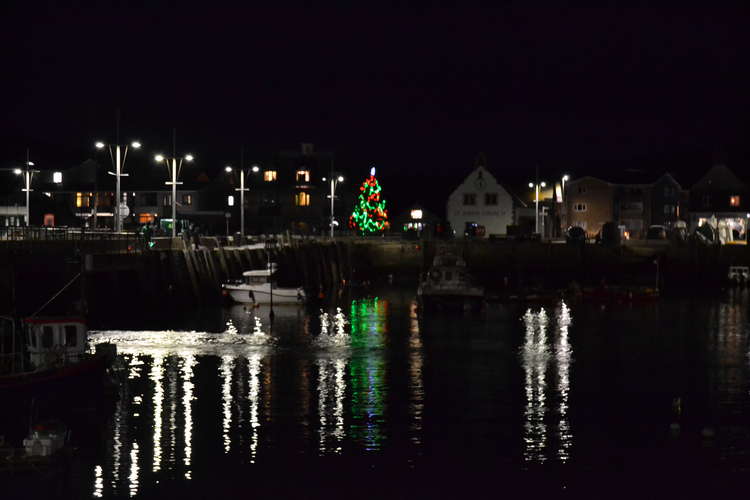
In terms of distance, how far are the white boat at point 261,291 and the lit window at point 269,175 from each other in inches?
2281

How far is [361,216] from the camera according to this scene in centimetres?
14100

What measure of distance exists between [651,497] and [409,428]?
33.0 feet

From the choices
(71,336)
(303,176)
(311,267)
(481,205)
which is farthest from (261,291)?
(303,176)

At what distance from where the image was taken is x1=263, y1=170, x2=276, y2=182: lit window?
143 meters

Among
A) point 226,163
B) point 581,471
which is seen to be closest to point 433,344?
point 581,471

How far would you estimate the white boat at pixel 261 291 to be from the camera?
269 feet

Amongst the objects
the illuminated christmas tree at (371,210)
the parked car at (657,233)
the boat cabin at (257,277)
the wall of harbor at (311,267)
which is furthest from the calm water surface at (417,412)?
the illuminated christmas tree at (371,210)

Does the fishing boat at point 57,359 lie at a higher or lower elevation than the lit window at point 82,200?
lower

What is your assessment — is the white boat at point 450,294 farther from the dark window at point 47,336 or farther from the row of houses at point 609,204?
the row of houses at point 609,204

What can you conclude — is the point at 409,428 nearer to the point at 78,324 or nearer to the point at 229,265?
the point at 78,324

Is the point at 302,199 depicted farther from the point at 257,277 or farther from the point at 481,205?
the point at 257,277

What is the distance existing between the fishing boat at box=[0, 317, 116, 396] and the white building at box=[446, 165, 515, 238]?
326 ft

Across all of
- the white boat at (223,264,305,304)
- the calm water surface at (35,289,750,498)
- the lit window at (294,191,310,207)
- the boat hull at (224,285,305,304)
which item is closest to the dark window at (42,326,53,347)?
the calm water surface at (35,289,750,498)

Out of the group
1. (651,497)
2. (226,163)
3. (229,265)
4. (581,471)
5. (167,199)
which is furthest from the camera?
(226,163)
